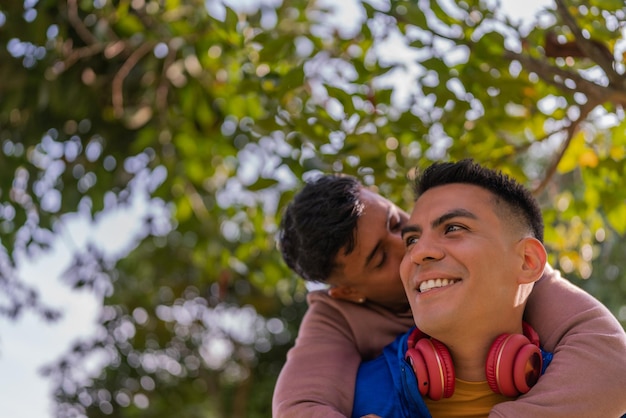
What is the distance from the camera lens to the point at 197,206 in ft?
17.0

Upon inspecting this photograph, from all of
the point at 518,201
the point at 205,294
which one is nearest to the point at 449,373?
the point at 518,201

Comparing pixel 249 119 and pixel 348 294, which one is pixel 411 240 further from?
pixel 249 119

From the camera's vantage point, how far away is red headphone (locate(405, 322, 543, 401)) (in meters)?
1.86

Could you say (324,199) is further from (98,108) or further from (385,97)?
(98,108)

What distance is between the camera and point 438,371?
74.9 inches

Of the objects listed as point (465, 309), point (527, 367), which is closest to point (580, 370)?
→ point (527, 367)

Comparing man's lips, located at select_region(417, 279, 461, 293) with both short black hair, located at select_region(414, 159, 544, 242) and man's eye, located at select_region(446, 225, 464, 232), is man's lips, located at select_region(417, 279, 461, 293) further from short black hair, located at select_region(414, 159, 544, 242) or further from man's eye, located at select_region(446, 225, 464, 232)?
short black hair, located at select_region(414, 159, 544, 242)

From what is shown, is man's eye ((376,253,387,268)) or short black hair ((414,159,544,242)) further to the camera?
man's eye ((376,253,387,268))

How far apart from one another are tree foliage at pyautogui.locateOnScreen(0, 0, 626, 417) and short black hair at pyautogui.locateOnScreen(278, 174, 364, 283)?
329mm

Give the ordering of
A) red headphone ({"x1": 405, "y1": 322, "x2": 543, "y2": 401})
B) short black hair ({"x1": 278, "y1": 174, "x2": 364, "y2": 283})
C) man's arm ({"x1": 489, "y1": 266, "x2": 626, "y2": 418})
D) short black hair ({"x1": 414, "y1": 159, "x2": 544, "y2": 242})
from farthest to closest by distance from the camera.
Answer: short black hair ({"x1": 278, "y1": 174, "x2": 364, "y2": 283}) < short black hair ({"x1": 414, "y1": 159, "x2": 544, "y2": 242}) < red headphone ({"x1": 405, "y1": 322, "x2": 543, "y2": 401}) < man's arm ({"x1": 489, "y1": 266, "x2": 626, "y2": 418})

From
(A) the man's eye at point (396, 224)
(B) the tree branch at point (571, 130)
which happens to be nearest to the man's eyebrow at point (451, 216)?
(A) the man's eye at point (396, 224)

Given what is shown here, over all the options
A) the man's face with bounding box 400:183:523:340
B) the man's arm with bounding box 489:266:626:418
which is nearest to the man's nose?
the man's face with bounding box 400:183:523:340

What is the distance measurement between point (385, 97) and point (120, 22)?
169 cm

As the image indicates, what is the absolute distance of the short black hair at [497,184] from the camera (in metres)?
2.10
